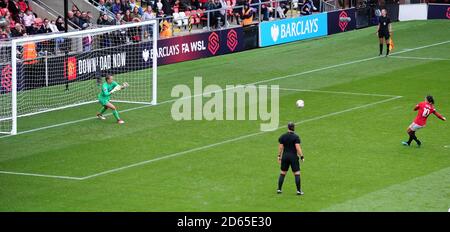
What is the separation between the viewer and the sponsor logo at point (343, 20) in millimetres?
59344

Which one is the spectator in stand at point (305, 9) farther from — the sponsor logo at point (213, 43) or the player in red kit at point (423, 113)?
the player in red kit at point (423, 113)

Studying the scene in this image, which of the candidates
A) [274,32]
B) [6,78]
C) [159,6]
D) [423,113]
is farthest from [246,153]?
[274,32]

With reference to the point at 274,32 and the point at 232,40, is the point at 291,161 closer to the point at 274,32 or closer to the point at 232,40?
the point at 232,40

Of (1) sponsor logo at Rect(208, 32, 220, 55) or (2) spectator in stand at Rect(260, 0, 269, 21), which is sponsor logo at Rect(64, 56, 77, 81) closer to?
(1) sponsor logo at Rect(208, 32, 220, 55)

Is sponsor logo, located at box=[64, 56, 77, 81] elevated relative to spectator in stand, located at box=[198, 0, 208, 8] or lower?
lower

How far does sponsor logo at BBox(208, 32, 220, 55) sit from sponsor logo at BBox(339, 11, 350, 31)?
10666mm

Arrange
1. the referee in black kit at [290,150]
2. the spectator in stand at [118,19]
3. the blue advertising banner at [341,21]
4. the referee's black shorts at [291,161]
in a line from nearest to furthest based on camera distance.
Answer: the referee in black kit at [290,150], the referee's black shorts at [291,161], the spectator in stand at [118,19], the blue advertising banner at [341,21]

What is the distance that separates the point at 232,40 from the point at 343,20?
9.78 m

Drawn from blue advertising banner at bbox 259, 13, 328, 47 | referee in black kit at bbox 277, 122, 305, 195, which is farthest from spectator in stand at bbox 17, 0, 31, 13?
referee in black kit at bbox 277, 122, 305, 195

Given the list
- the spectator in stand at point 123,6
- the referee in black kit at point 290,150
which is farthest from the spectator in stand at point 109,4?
the referee in black kit at point 290,150

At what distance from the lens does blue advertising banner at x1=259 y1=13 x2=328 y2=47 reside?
54750mm

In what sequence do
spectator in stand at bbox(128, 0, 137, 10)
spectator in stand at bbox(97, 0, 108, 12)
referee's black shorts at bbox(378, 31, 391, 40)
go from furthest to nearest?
spectator in stand at bbox(128, 0, 137, 10), spectator in stand at bbox(97, 0, 108, 12), referee's black shorts at bbox(378, 31, 391, 40)

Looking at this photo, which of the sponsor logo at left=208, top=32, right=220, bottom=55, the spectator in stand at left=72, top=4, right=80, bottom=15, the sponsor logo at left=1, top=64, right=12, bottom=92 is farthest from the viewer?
the sponsor logo at left=208, top=32, right=220, bottom=55

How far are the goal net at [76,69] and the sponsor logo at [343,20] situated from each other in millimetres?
16690
